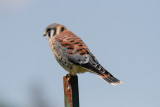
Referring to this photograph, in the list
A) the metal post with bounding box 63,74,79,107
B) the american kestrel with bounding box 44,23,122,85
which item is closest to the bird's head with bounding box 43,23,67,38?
the american kestrel with bounding box 44,23,122,85

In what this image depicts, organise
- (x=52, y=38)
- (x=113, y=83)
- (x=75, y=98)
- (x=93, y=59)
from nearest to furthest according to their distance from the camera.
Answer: (x=75, y=98) → (x=113, y=83) → (x=93, y=59) → (x=52, y=38)

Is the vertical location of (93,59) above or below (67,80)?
above

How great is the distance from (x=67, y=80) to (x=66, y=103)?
364 millimetres

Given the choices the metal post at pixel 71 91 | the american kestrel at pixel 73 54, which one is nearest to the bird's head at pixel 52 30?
the american kestrel at pixel 73 54

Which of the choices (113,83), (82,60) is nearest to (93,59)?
(82,60)

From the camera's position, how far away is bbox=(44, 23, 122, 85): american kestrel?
7762mm

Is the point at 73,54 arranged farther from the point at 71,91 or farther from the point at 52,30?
the point at 71,91

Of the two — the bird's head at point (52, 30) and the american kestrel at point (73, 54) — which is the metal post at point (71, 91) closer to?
the american kestrel at point (73, 54)

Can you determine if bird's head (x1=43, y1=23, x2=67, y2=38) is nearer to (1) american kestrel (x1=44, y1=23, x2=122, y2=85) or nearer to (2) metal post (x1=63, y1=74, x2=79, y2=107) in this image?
(1) american kestrel (x1=44, y1=23, x2=122, y2=85)

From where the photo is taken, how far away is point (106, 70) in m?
7.76

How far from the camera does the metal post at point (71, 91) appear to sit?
6.61 m

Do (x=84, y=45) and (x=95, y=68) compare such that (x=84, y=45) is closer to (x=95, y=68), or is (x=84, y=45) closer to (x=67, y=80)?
(x=95, y=68)

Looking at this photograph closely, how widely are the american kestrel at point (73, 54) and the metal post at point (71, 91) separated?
2.81ft

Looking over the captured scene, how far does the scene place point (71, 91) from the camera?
6715mm
